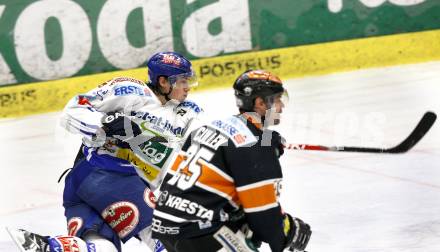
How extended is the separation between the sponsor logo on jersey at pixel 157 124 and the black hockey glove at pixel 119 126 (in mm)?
130

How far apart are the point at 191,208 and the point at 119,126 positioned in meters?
0.96

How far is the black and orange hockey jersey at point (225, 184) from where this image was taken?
9.04 ft

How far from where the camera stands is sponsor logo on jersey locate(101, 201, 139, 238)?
3697 millimetres

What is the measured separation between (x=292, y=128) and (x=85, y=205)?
153 inches

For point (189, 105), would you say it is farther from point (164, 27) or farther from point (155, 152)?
point (164, 27)

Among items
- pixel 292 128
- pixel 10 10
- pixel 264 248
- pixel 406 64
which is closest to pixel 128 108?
pixel 264 248

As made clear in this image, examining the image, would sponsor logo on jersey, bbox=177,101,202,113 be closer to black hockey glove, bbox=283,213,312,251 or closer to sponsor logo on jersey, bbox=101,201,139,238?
sponsor logo on jersey, bbox=101,201,139,238

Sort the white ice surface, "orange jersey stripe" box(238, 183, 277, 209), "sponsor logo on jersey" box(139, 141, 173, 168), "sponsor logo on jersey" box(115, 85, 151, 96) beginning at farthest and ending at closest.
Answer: the white ice surface < "sponsor logo on jersey" box(139, 141, 173, 168) < "sponsor logo on jersey" box(115, 85, 151, 96) < "orange jersey stripe" box(238, 183, 277, 209)

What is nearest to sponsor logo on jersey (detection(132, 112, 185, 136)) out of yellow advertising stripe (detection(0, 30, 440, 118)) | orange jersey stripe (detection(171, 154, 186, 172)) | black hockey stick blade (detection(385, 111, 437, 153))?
orange jersey stripe (detection(171, 154, 186, 172))

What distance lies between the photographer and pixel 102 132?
146 inches

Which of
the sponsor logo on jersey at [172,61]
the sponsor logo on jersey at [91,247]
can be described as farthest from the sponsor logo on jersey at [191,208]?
the sponsor logo on jersey at [172,61]

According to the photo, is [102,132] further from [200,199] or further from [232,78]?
[232,78]

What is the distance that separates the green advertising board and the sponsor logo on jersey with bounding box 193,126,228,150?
20.0 feet

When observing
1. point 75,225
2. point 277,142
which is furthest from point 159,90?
point 277,142
